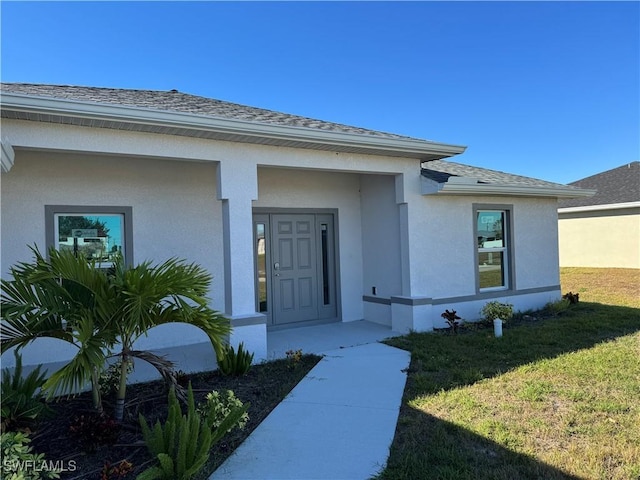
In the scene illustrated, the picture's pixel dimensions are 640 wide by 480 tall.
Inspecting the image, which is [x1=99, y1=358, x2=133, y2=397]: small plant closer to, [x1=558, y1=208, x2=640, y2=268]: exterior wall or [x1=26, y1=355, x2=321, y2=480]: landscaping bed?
[x1=26, y1=355, x2=321, y2=480]: landscaping bed

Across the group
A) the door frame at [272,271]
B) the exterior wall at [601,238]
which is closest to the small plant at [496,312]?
the door frame at [272,271]

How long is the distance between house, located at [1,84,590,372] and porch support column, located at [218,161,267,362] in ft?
0.07

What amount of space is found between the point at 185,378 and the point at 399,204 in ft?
16.3

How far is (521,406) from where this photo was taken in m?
4.27

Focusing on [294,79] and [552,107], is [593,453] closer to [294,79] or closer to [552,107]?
[294,79]

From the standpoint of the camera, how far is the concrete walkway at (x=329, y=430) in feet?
10.5

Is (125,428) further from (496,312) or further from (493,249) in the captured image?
(493,249)

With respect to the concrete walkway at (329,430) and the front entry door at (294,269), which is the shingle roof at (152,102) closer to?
the front entry door at (294,269)

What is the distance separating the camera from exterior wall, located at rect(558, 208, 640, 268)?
59.4 ft

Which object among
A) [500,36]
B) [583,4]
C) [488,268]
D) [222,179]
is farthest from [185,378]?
[500,36]

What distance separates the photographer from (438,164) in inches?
449

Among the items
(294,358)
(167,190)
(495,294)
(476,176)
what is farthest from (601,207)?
(167,190)

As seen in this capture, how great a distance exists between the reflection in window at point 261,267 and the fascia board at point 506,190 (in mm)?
3492

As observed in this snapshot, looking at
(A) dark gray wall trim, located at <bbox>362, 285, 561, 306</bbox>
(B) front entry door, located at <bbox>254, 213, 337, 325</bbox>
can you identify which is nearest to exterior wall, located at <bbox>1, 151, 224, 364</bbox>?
(B) front entry door, located at <bbox>254, 213, 337, 325</bbox>
